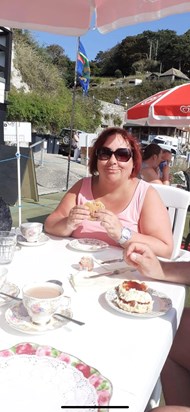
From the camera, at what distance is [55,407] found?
0.66m

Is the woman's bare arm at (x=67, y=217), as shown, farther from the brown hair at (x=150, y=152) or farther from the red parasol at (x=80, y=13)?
the brown hair at (x=150, y=152)

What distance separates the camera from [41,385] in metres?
0.71

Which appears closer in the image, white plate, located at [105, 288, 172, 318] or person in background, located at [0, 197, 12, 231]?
white plate, located at [105, 288, 172, 318]

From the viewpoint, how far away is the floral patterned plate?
666 millimetres

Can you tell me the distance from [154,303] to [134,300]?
0.10 metres

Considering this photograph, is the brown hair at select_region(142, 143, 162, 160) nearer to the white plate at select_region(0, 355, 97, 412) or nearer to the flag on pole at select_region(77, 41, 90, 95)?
the flag on pole at select_region(77, 41, 90, 95)

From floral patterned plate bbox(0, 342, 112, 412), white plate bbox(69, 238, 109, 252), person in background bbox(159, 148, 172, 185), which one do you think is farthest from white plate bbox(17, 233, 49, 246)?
person in background bbox(159, 148, 172, 185)

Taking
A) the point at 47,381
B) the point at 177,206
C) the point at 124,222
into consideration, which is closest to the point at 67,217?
the point at 124,222

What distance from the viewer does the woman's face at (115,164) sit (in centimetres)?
197

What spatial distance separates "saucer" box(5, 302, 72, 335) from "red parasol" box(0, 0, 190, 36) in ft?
→ 6.21

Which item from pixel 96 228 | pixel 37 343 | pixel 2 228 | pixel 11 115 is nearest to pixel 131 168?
pixel 96 228

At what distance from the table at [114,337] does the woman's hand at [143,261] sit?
0.04 metres

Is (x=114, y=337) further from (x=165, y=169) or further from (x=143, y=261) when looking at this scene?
(x=165, y=169)

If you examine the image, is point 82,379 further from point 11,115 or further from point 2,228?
point 11,115
